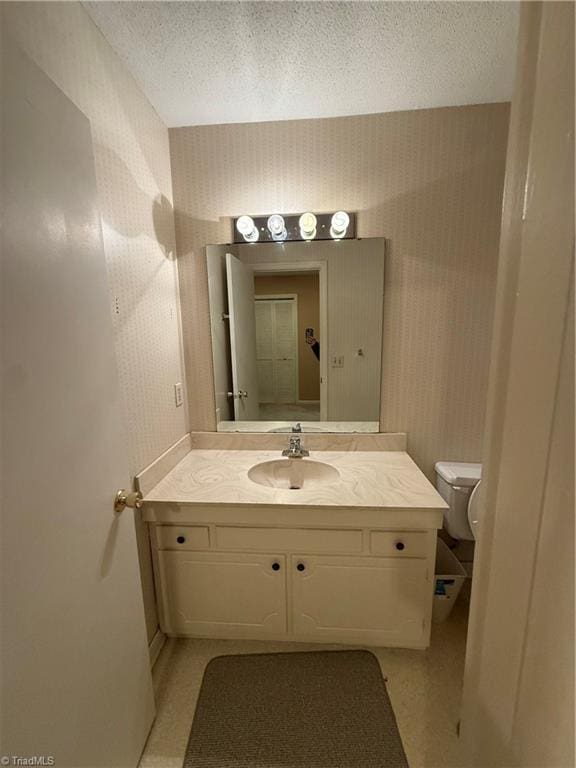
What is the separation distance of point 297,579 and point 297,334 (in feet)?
3.65

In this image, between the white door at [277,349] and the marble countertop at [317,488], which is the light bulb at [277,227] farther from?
the marble countertop at [317,488]

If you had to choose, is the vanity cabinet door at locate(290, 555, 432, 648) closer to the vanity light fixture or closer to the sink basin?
the sink basin

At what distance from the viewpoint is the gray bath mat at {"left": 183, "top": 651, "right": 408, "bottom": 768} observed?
100 centimetres

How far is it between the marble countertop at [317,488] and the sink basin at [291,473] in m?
0.04

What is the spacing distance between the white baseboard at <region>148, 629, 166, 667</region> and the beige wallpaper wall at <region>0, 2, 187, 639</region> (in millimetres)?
51

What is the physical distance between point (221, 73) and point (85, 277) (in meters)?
1.01

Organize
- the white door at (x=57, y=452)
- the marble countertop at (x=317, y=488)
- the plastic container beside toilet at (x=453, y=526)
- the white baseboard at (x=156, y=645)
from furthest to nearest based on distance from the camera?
the plastic container beside toilet at (x=453, y=526) → the white baseboard at (x=156, y=645) → the marble countertop at (x=317, y=488) → the white door at (x=57, y=452)

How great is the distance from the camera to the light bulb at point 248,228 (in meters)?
1.45

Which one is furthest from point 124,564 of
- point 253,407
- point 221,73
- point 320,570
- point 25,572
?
point 221,73

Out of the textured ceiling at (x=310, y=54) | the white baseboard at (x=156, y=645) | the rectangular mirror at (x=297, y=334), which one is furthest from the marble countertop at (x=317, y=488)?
the textured ceiling at (x=310, y=54)

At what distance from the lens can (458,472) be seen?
4.80ft

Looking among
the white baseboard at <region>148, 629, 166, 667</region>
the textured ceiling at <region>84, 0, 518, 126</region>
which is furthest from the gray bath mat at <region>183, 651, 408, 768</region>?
the textured ceiling at <region>84, 0, 518, 126</region>

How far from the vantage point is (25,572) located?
562 mm

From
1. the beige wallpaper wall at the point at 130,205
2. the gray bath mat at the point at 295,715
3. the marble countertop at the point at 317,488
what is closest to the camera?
the beige wallpaper wall at the point at 130,205
